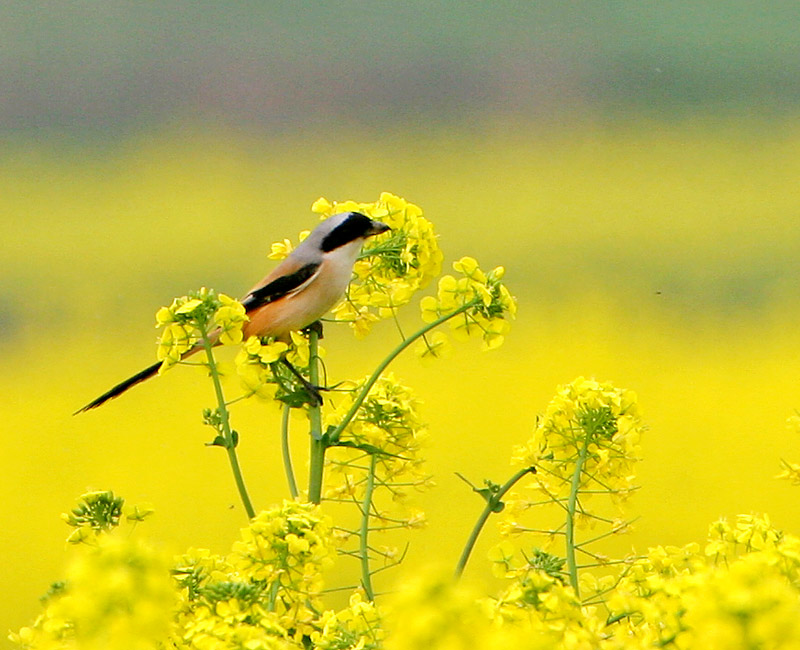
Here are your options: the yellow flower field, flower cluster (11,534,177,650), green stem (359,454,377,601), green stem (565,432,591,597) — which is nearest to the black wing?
green stem (359,454,377,601)

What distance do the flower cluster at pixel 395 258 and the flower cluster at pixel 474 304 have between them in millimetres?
49

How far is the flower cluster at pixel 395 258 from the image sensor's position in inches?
44.1

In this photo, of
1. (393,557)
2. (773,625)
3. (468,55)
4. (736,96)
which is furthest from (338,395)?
(736,96)

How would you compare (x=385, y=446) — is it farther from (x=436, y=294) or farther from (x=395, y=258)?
(x=436, y=294)

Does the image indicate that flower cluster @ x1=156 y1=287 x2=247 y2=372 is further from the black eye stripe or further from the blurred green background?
the blurred green background

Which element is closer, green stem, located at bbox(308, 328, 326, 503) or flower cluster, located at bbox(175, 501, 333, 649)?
flower cluster, located at bbox(175, 501, 333, 649)

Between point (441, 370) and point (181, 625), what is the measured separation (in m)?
1.91

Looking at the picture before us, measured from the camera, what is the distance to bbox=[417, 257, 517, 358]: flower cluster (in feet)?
3.45

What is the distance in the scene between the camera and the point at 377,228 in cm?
123

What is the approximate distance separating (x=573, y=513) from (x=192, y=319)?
34 cm

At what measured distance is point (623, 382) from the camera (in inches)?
107

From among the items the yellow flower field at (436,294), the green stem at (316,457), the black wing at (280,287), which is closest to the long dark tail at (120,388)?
the black wing at (280,287)

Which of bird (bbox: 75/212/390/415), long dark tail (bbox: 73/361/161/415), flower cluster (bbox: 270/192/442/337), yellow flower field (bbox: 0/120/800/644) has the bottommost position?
flower cluster (bbox: 270/192/442/337)

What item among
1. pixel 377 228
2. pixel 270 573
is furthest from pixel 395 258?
pixel 270 573
